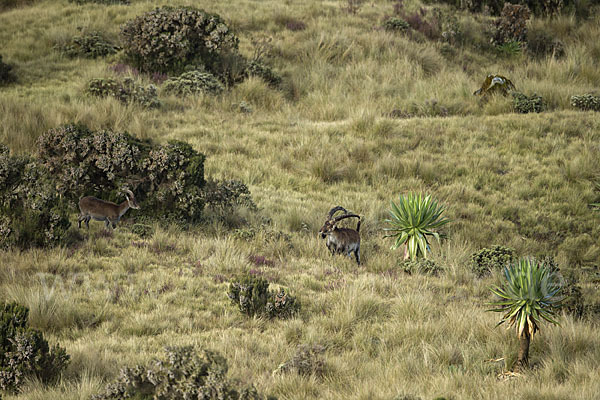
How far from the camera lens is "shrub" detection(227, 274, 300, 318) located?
18.6 ft

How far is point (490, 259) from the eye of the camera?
7680 mm

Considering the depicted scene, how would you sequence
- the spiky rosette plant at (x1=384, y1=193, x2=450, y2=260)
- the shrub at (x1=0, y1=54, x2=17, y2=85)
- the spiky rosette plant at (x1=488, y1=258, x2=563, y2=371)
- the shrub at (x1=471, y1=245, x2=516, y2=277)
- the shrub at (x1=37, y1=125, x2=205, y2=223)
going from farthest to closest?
the shrub at (x1=0, y1=54, x2=17, y2=85), the shrub at (x1=37, y1=125, x2=205, y2=223), the shrub at (x1=471, y1=245, x2=516, y2=277), the spiky rosette plant at (x1=384, y1=193, x2=450, y2=260), the spiky rosette plant at (x1=488, y1=258, x2=563, y2=371)

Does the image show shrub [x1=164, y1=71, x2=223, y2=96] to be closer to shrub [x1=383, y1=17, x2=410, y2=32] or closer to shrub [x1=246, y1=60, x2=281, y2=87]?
shrub [x1=246, y1=60, x2=281, y2=87]

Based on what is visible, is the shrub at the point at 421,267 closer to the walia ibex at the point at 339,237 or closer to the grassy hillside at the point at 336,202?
the grassy hillside at the point at 336,202

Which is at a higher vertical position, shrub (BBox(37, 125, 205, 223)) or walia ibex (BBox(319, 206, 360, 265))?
shrub (BBox(37, 125, 205, 223))

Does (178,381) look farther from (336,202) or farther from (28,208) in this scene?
(336,202)

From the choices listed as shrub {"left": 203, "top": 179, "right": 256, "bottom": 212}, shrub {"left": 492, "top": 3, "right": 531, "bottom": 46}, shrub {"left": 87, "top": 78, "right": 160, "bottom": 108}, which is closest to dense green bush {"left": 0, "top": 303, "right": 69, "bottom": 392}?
shrub {"left": 203, "top": 179, "right": 256, "bottom": 212}

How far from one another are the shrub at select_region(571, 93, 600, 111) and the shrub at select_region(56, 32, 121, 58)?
40.9 feet

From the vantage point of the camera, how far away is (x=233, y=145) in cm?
1191

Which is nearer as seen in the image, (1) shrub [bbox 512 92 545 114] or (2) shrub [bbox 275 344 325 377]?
(2) shrub [bbox 275 344 325 377]

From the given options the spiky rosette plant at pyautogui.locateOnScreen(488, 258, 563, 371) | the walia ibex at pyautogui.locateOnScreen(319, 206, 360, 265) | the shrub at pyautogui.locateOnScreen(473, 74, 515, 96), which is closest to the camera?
the spiky rosette plant at pyautogui.locateOnScreen(488, 258, 563, 371)

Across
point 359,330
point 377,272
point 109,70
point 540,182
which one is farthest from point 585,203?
point 109,70

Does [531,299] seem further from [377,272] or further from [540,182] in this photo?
[540,182]

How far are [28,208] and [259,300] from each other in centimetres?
332
